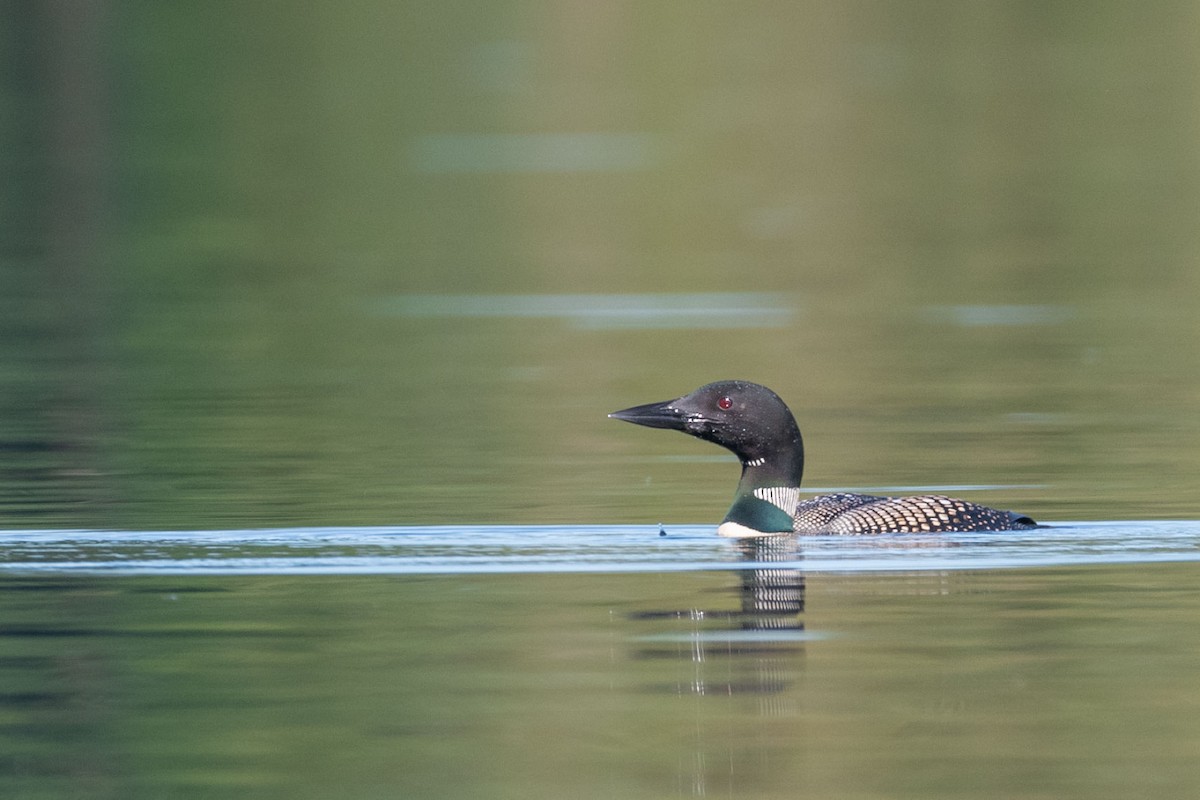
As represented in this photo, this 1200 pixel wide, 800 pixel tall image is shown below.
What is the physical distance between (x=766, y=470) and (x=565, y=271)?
11.1 metres

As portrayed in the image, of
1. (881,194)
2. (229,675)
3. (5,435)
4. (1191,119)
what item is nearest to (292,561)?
(229,675)

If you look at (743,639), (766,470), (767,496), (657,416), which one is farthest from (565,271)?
(743,639)

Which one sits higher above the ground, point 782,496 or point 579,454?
point 782,496

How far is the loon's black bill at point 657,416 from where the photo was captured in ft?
34.1

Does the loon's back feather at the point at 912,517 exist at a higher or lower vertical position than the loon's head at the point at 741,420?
lower

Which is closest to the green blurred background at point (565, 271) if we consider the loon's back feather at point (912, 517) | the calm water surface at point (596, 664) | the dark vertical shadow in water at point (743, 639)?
the loon's back feather at point (912, 517)

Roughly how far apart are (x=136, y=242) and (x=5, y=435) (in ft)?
32.7

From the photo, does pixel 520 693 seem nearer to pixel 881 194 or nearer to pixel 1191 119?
pixel 881 194

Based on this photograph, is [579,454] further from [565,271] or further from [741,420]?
[565,271]

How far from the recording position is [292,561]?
30.5ft

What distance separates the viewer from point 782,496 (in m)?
10.3

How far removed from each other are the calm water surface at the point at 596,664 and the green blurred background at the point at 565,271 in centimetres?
98

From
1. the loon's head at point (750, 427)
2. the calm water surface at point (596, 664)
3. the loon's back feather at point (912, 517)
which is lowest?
the calm water surface at point (596, 664)

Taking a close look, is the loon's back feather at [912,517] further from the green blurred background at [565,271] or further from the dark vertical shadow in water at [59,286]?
the dark vertical shadow in water at [59,286]
